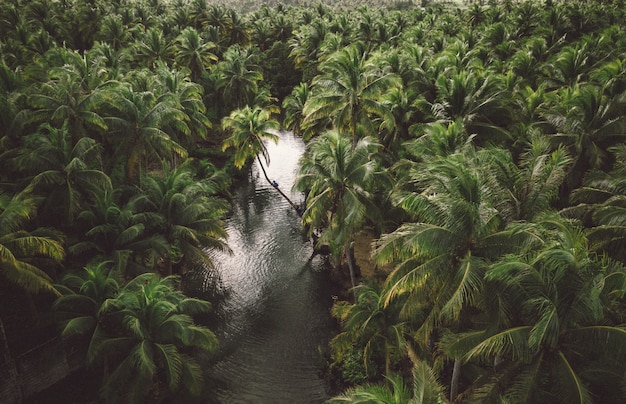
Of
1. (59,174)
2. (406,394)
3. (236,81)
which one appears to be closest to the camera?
(406,394)

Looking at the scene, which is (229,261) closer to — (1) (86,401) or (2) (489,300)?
(1) (86,401)

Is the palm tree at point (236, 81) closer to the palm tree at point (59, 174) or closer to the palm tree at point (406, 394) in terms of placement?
the palm tree at point (59, 174)

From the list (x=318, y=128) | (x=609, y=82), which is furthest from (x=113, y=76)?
(x=609, y=82)

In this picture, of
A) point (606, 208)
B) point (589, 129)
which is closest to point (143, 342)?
point (606, 208)

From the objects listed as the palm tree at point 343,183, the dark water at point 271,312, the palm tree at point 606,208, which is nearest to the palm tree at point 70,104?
the dark water at point 271,312

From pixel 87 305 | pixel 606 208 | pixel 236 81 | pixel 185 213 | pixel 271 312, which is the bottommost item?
pixel 271 312

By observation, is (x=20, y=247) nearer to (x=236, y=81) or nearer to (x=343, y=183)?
(x=343, y=183)

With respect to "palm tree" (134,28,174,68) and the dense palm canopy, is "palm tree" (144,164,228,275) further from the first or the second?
"palm tree" (134,28,174,68)
